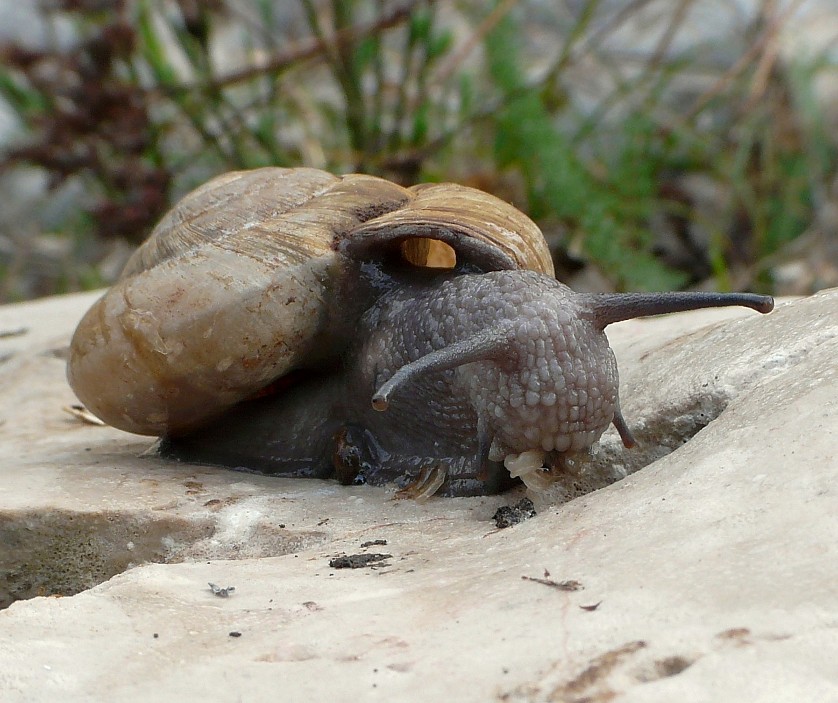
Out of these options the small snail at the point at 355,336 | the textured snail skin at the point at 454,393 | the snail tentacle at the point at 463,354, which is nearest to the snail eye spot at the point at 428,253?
the small snail at the point at 355,336

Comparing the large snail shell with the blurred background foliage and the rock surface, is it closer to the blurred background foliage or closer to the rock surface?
the rock surface

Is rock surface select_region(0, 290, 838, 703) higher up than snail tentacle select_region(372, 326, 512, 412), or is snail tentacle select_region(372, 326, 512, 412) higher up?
snail tentacle select_region(372, 326, 512, 412)

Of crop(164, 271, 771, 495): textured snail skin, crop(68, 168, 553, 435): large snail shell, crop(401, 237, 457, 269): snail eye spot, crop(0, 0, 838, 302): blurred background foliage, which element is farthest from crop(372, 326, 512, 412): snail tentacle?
crop(0, 0, 838, 302): blurred background foliage

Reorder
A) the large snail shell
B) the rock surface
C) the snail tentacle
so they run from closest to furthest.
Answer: the rock surface → the snail tentacle → the large snail shell

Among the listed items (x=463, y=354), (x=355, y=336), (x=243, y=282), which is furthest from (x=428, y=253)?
(x=463, y=354)

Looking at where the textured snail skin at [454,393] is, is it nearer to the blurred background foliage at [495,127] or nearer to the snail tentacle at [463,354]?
the snail tentacle at [463,354]

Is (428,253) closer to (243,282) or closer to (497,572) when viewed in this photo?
(243,282)
